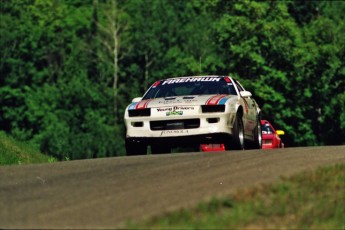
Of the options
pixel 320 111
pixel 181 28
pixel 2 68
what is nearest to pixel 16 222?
pixel 320 111

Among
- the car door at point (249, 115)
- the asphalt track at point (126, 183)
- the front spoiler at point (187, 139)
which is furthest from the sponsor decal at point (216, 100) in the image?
the asphalt track at point (126, 183)

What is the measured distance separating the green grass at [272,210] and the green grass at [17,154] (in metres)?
10.2

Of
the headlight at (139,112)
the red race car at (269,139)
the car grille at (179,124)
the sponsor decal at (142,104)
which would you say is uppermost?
the sponsor decal at (142,104)

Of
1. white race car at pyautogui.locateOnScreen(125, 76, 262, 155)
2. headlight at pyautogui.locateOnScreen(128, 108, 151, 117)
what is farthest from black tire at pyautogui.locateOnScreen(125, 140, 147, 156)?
headlight at pyautogui.locateOnScreen(128, 108, 151, 117)

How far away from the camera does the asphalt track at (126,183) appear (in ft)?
35.7

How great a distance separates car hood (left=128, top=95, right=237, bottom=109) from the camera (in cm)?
1884

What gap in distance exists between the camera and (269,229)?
1007 cm

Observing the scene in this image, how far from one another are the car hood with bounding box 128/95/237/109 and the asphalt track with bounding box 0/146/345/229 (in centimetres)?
257

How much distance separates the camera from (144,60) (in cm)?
8038

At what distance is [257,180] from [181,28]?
70034 mm

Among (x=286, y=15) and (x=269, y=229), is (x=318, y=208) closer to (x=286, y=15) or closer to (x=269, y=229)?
(x=269, y=229)

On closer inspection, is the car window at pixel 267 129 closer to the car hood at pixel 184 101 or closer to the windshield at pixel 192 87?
the windshield at pixel 192 87

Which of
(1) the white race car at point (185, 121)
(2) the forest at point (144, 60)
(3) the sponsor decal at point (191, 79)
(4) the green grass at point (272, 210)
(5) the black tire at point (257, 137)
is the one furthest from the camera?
(2) the forest at point (144, 60)

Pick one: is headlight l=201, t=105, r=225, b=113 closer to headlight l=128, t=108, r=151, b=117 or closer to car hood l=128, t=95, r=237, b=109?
car hood l=128, t=95, r=237, b=109
